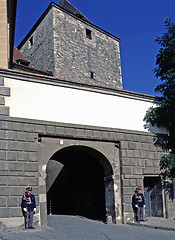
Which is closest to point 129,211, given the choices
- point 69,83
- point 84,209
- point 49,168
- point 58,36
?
point 84,209

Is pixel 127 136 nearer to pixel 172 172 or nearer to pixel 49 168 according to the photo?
pixel 172 172

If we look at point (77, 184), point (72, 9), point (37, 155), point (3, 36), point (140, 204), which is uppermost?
point (72, 9)

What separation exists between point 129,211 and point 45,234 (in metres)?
4.24

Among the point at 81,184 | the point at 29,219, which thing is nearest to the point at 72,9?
the point at 81,184

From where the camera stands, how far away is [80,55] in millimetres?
31500

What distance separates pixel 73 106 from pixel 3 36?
444cm

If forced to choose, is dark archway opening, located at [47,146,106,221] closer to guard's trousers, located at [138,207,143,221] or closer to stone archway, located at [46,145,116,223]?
stone archway, located at [46,145,116,223]

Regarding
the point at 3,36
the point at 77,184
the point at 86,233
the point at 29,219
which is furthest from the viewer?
the point at 77,184

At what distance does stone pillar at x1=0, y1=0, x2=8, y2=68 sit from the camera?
14.3m

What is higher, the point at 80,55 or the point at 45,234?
the point at 80,55

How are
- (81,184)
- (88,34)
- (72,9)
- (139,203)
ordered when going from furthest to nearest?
1. (72,9)
2. (88,34)
3. (81,184)
4. (139,203)

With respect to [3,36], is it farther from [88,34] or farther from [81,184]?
[88,34]

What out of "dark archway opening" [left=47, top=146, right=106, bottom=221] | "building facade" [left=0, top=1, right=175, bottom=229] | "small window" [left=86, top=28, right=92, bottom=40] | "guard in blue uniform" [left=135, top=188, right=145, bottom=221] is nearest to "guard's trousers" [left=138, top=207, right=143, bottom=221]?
"guard in blue uniform" [left=135, top=188, right=145, bottom=221]

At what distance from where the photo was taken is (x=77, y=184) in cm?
1778
